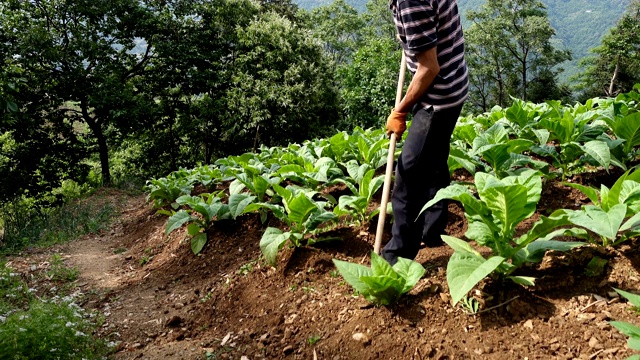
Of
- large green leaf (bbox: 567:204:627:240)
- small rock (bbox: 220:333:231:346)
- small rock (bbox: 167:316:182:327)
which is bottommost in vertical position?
small rock (bbox: 167:316:182:327)

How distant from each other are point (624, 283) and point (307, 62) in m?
21.5

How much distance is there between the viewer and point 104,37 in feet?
59.3

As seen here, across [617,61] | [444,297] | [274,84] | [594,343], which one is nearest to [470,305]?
[444,297]

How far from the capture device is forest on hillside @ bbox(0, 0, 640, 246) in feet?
53.5

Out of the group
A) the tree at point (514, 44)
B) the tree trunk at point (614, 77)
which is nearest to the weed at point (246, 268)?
the tree at point (514, 44)

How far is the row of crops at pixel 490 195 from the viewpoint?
221 cm

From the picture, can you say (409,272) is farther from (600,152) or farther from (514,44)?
(514,44)

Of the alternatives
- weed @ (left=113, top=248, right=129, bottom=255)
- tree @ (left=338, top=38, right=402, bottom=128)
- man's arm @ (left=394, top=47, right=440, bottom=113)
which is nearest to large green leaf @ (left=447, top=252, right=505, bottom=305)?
man's arm @ (left=394, top=47, right=440, bottom=113)

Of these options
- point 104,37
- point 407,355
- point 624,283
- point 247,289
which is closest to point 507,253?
point 624,283

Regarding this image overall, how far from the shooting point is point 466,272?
6.62ft

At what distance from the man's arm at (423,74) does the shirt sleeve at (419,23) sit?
0.16 ft

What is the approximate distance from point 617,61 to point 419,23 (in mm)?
46772

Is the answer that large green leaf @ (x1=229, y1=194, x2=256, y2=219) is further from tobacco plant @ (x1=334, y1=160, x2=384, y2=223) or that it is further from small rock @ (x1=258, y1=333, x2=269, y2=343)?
small rock @ (x1=258, y1=333, x2=269, y2=343)

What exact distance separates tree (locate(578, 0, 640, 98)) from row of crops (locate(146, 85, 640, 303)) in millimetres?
41396
